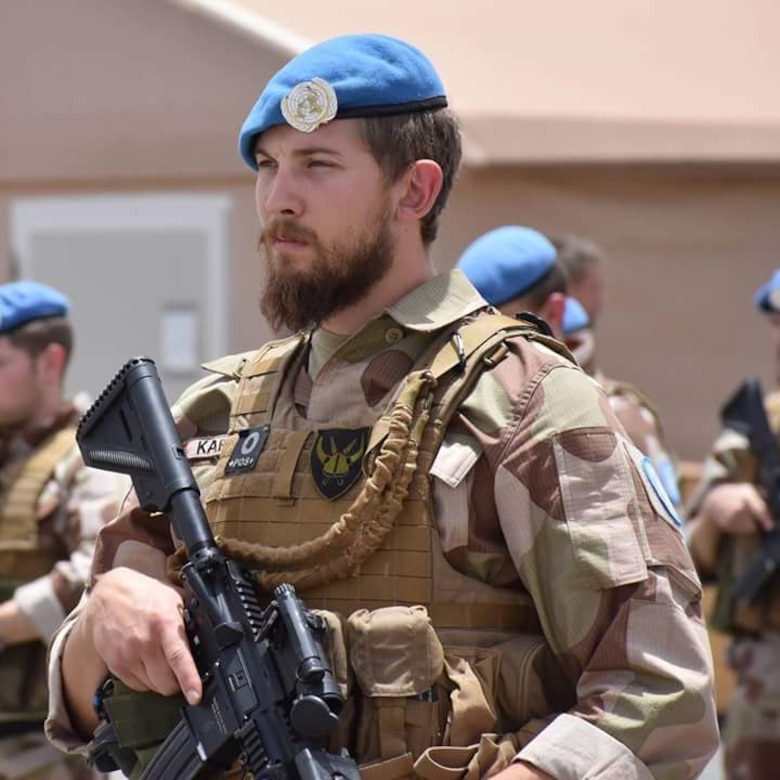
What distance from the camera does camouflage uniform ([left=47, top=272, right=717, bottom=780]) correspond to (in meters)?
2.06

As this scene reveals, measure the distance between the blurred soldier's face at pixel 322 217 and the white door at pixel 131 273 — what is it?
5666 millimetres

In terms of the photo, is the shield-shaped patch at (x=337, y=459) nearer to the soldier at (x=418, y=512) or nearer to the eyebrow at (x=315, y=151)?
the soldier at (x=418, y=512)

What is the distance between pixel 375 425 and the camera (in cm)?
221

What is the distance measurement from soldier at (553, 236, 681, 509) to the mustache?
190cm

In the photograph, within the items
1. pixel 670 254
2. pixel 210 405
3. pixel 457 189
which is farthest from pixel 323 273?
pixel 670 254

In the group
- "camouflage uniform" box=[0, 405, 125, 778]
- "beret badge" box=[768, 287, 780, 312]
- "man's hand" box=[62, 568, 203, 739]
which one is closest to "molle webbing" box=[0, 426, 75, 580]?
"camouflage uniform" box=[0, 405, 125, 778]

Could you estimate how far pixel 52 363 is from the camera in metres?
4.75

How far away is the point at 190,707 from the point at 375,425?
0.43 metres

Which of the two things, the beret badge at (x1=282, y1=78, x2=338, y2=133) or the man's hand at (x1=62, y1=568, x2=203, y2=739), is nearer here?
→ the man's hand at (x1=62, y1=568, x2=203, y2=739)

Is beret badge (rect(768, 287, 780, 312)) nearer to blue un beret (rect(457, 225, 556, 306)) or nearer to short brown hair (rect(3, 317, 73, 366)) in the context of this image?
blue un beret (rect(457, 225, 556, 306))

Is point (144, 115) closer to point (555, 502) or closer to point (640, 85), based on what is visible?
point (640, 85)

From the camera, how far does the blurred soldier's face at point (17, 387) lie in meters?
4.66

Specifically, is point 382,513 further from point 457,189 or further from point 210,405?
point 457,189

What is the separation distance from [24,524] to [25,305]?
0.66 metres
